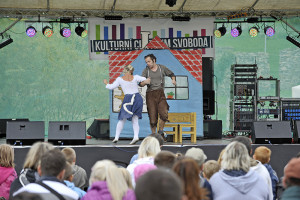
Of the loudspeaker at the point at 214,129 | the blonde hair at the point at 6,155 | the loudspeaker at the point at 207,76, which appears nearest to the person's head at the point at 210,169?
the blonde hair at the point at 6,155

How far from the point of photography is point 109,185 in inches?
109

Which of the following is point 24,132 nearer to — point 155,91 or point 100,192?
point 155,91

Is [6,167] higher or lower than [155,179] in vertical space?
lower

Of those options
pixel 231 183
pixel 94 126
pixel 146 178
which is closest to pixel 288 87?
pixel 94 126

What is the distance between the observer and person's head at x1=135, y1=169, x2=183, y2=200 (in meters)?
1.68

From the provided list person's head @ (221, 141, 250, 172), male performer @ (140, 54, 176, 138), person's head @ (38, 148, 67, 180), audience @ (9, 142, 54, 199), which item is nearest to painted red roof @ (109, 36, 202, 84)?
male performer @ (140, 54, 176, 138)

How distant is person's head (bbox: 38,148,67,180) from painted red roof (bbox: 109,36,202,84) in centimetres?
843

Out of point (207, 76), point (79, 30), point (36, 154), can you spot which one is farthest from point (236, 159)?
point (207, 76)

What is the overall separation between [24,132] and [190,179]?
6.89 meters

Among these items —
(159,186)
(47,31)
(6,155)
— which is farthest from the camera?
(47,31)

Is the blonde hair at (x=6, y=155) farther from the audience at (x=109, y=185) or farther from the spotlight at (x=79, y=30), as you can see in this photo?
the spotlight at (x=79, y=30)

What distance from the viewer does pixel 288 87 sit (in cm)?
1875

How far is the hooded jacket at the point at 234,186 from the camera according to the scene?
3.69 meters

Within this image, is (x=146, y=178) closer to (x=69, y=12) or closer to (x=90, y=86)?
(x=69, y=12)
